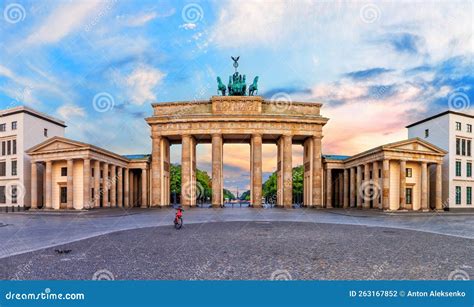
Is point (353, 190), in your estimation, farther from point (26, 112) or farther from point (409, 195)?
point (26, 112)

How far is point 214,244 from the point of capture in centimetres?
1395

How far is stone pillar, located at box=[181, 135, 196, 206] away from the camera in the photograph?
54969 millimetres

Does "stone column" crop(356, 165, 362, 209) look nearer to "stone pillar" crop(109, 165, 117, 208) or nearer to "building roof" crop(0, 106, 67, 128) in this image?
"stone pillar" crop(109, 165, 117, 208)

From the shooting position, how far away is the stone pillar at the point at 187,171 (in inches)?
2164

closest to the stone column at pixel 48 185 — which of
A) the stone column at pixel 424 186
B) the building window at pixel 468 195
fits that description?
the stone column at pixel 424 186

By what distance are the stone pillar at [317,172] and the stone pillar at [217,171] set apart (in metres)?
16.3

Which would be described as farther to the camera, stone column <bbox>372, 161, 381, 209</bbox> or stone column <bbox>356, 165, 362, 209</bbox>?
stone column <bbox>356, 165, 362, 209</bbox>

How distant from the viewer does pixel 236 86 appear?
5869 centimetres

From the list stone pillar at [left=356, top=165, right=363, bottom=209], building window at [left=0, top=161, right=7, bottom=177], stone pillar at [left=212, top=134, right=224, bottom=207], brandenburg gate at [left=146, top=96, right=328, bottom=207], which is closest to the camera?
building window at [left=0, top=161, right=7, bottom=177]

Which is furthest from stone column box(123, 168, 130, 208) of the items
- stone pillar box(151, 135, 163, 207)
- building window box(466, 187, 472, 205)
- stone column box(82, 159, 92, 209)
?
building window box(466, 187, 472, 205)

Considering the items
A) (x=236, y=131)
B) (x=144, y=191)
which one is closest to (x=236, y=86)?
(x=236, y=131)

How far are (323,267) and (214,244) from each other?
224 inches

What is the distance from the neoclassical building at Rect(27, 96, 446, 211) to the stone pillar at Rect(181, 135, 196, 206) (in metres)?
0.17

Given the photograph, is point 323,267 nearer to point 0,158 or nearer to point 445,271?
point 445,271
